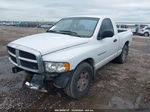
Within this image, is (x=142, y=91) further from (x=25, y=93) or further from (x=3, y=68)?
(x=3, y=68)

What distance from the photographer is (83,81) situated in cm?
350

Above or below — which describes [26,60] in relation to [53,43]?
below

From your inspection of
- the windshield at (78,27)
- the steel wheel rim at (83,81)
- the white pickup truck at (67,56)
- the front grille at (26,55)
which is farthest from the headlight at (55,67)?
the windshield at (78,27)

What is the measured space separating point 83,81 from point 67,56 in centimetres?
92

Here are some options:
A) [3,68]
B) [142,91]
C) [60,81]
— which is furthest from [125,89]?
[3,68]

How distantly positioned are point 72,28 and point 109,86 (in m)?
1.95

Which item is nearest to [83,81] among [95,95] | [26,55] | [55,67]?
[95,95]

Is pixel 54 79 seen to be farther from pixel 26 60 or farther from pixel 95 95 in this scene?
pixel 95 95

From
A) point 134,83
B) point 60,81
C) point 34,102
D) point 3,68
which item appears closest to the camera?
point 60,81

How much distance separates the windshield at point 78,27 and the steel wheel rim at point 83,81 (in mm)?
1021

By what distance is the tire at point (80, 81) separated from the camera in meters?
3.10

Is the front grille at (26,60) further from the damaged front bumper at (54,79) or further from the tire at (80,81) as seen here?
the tire at (80,81)

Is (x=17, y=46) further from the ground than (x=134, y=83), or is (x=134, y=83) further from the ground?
(x=17, y=46)

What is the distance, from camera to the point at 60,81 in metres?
2.85
